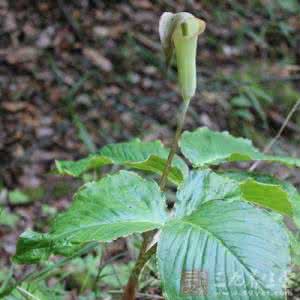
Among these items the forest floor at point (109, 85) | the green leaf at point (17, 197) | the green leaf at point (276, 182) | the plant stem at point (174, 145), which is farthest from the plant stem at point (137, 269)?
the green leaf at point (17, 197)

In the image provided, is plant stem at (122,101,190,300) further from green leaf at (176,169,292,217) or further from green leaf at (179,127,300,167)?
green leaf at (179,127,300,167)

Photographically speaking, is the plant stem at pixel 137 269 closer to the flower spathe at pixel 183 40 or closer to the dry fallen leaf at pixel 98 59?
the flower spathe at pixel 183 40

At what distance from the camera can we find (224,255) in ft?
2.72

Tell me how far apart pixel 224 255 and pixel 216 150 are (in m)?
0.46

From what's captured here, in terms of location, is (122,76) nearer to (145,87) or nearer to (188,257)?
(145,87)

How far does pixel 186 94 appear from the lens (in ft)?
3.34

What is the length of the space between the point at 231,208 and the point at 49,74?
2440 mm

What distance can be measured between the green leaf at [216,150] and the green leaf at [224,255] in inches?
10.7

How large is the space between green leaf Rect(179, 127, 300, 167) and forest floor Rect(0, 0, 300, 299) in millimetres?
1094

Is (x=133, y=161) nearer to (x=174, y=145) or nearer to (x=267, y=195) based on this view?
(x=174, y=145)

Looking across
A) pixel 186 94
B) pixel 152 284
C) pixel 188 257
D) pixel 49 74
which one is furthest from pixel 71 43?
pixel 188 257

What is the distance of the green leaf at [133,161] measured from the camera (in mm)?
1125


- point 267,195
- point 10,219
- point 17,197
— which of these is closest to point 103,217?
point 267,195

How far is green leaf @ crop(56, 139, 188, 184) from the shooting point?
112cm
